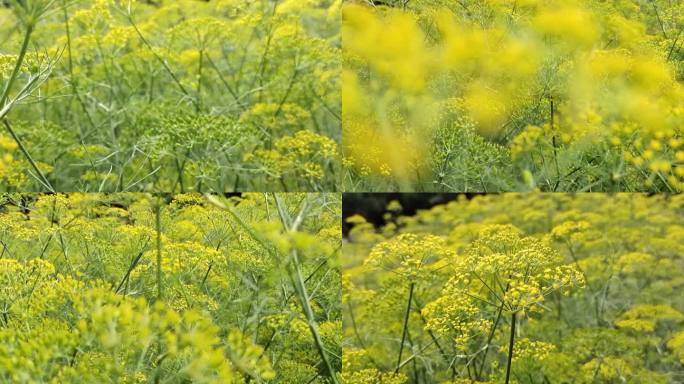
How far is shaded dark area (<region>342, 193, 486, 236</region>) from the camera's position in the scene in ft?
9.23

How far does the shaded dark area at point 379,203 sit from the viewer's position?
2812mm

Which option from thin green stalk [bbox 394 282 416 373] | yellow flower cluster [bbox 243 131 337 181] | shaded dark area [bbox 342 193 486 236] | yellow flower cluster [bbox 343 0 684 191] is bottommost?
thin green stalk [bbox 394 282 416 373]

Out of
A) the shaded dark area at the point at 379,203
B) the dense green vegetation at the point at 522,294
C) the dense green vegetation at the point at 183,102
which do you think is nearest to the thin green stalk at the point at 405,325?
the dense green vegetation at the point at 522,294

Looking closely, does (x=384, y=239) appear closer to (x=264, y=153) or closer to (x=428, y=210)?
(x=428, y=210)

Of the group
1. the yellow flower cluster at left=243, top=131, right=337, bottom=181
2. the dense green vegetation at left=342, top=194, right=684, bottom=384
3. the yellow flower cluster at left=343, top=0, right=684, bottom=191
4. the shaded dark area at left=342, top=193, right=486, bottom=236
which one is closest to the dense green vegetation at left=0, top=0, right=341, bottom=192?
the yellow flower cluster at left=243, top=131, right=337, bottom=181

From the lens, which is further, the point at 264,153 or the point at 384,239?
the point at 264,153

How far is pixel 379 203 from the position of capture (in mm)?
2826

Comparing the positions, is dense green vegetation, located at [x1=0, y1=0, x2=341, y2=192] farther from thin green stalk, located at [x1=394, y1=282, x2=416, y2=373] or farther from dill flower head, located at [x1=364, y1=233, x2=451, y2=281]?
thin green stalk, located at [x1=394, y1=282, x2=416, y2=373]

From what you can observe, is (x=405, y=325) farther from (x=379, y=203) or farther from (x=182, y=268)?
(x=182, y=268)

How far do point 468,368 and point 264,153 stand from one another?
3.56 ft

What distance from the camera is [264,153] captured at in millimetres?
3137

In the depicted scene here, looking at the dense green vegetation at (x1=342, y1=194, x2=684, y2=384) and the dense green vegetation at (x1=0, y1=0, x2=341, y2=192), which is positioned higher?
the dense green vegetation at (x1=0, y1=0, x2=341, y2=192)

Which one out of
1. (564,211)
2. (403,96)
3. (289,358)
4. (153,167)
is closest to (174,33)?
(153,167)

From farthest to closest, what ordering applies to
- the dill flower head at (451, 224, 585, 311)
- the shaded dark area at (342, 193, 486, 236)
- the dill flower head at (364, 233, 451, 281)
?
the shaded dark area at (342, 193, 486, 236), the dill flower head at (364, 233, 451, 281), the dill flower head at (451, 224, 585, 311)
